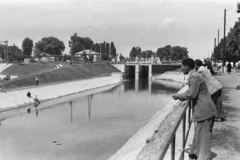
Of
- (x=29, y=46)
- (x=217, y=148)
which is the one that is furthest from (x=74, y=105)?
(x=29, y=46)

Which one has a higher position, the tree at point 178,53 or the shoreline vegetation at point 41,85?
the tree at point 178,53

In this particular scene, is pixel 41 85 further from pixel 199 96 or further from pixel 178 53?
pixel 178 53

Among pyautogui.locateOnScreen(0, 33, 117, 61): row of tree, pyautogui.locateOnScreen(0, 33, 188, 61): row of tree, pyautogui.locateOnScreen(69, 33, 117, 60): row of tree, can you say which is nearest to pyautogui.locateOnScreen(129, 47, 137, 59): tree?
pyautogui.locateOnScreen(0, 33, 188, 61): row of tree

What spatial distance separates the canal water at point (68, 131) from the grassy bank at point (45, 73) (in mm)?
16435

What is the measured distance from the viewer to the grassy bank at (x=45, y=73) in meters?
52.2

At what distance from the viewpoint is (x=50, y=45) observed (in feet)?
464

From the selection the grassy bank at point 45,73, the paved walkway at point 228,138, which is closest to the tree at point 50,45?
the grassy bank at point 45,73

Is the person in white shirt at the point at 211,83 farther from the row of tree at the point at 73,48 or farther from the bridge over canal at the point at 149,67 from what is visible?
the row of tree at the point at 73,48

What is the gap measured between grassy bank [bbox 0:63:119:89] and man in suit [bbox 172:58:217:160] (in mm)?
45236

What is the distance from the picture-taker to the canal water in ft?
60.7

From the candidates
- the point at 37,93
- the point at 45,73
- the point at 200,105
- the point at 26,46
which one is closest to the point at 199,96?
the point at 200,105

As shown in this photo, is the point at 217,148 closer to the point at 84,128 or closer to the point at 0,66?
the point at 84,128

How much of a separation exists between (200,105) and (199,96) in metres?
0.22

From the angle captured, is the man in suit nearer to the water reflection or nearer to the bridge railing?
the bridge railing
